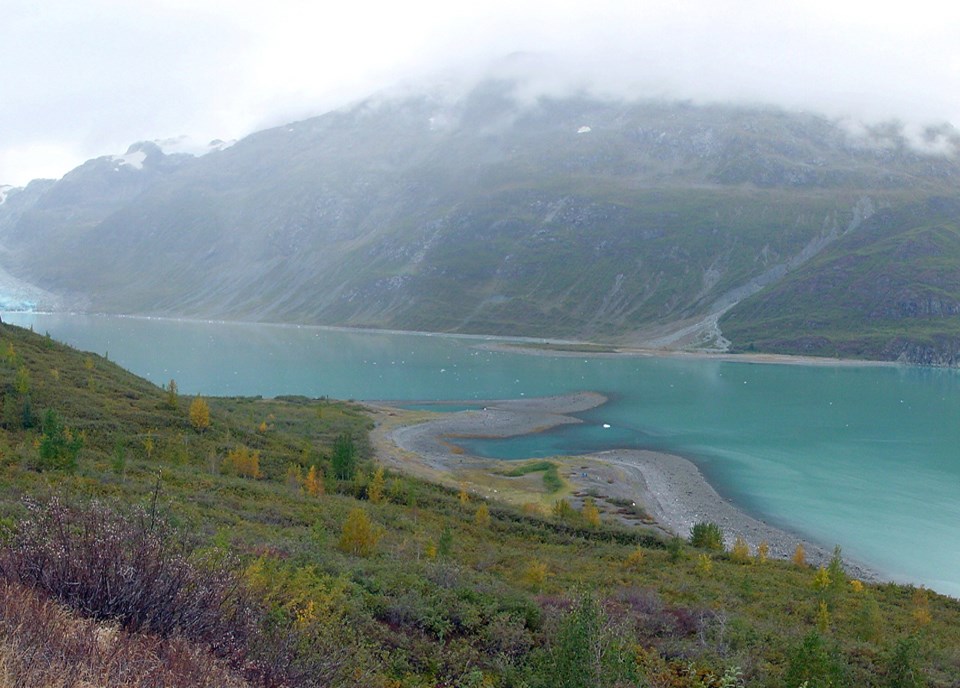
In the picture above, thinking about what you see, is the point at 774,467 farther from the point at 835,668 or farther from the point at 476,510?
the point at 835,668

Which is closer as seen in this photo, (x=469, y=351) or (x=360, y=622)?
(x=360, y=622)

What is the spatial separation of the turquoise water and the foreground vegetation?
18.9 meters

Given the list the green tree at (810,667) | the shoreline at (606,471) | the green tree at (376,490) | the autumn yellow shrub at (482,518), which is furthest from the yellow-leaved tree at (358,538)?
the shoreline at (606,471)

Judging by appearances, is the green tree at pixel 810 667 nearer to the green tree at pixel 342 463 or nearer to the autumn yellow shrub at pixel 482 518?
the autumn yellow shrub at pixel 482 518

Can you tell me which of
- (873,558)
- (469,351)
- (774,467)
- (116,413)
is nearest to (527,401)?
(774,467)

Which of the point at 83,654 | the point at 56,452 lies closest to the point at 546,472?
the point at 56,452

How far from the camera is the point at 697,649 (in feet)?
41.8

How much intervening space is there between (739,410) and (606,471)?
1595 inches

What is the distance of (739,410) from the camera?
8725 centimetres

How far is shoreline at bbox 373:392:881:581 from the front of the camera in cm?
4075

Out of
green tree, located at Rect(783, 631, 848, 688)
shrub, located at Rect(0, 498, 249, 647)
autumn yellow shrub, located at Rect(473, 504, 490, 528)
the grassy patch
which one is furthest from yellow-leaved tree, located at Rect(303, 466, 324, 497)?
shrub, located at Rect(0, 498, 249, 647)

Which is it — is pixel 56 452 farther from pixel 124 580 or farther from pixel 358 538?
pixel 124 580

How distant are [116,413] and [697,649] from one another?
33186mm

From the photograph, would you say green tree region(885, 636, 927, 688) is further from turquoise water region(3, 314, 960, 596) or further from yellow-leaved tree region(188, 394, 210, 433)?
yellow-leaved tree region(188, 394, 210, 433)
